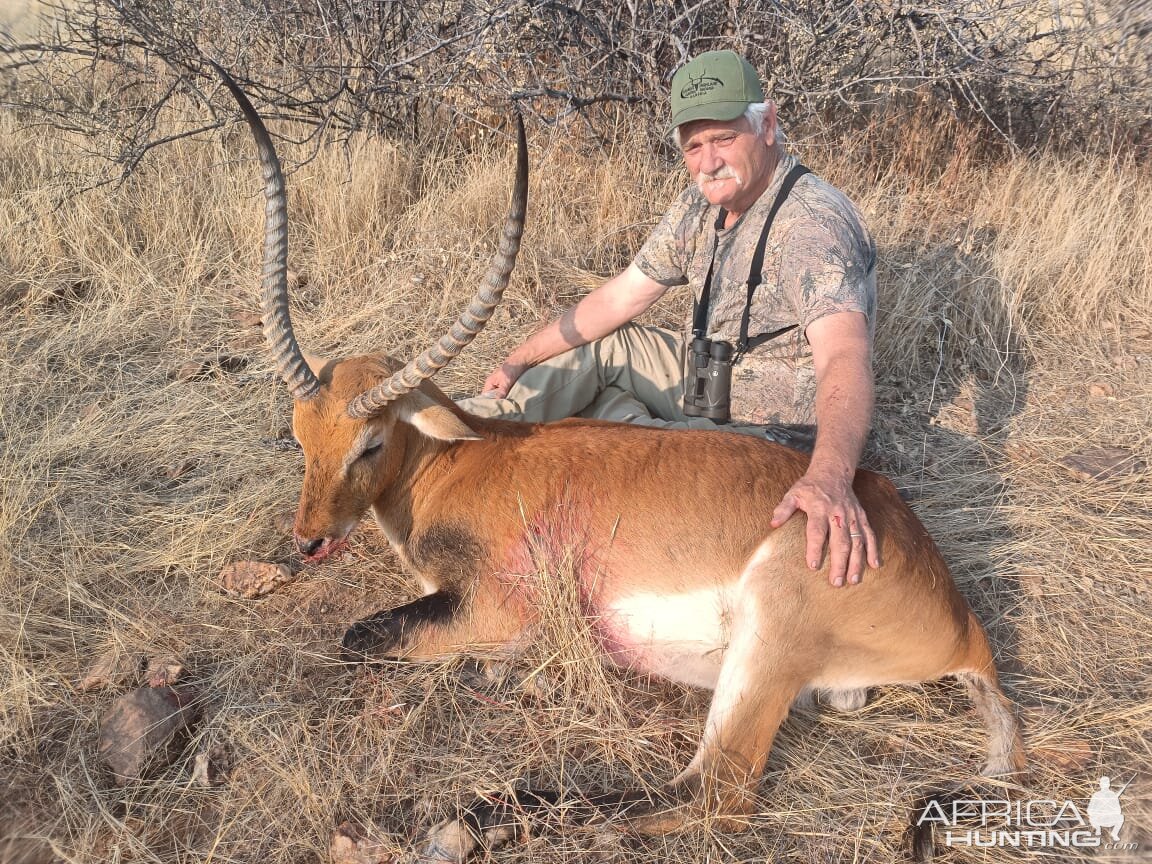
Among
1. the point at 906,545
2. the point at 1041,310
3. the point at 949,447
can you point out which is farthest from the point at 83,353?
the point at 1041,310

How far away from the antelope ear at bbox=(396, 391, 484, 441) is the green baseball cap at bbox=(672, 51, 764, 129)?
1873 millimetres

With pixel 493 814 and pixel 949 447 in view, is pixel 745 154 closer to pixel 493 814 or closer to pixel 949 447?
pixel 949 447

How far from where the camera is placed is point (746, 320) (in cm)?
455

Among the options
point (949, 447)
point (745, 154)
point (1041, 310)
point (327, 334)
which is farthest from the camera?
point (1041, 310)

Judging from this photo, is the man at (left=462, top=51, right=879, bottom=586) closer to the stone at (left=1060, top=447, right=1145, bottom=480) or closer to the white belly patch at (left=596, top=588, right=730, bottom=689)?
the white belly patch at (left=596, top=588, right=730, bottom=689)

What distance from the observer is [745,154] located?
4.29m

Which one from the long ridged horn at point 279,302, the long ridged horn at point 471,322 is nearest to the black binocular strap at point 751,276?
the long ridged horn at point 471,322

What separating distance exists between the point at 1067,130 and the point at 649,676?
350 inches

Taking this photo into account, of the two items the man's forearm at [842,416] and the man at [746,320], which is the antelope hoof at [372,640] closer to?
the man at [746,320]

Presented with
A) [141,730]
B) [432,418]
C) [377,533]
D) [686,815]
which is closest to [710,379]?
[432,418]

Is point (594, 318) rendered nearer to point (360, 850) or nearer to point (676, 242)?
point (676, 242)

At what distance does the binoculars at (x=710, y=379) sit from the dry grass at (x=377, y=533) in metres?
1.42

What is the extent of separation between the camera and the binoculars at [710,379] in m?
4.68

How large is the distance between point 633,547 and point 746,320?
5.21 ft
